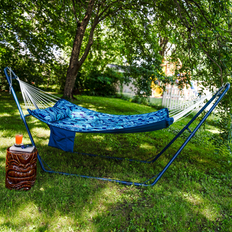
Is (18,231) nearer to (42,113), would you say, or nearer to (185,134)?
(42,113)

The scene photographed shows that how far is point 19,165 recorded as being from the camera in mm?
1621

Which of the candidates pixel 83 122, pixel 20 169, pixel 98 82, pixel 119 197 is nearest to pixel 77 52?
pixel 83 122

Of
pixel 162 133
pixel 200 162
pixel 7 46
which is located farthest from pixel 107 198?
pixel 7 46

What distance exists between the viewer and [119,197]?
5.63 ft

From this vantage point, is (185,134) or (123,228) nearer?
(123,228)

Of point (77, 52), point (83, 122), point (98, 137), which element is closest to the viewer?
point (83, 122)

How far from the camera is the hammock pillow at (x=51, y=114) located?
6.68ft

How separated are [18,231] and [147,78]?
15.7ft

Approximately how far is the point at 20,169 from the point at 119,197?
848mm

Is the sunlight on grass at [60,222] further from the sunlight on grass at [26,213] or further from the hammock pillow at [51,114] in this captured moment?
Answer: the hammock pillow at [51,114]

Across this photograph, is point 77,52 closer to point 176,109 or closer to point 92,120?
point 92,120

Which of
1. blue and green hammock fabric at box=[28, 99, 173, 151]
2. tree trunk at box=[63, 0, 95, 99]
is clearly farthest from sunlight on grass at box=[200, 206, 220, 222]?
tree trunk at box=[63, 0, 95, 99]

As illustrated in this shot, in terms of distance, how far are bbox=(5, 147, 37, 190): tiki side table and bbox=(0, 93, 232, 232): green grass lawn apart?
65 millimetres

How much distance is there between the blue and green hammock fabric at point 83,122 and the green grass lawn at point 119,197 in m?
0.35
